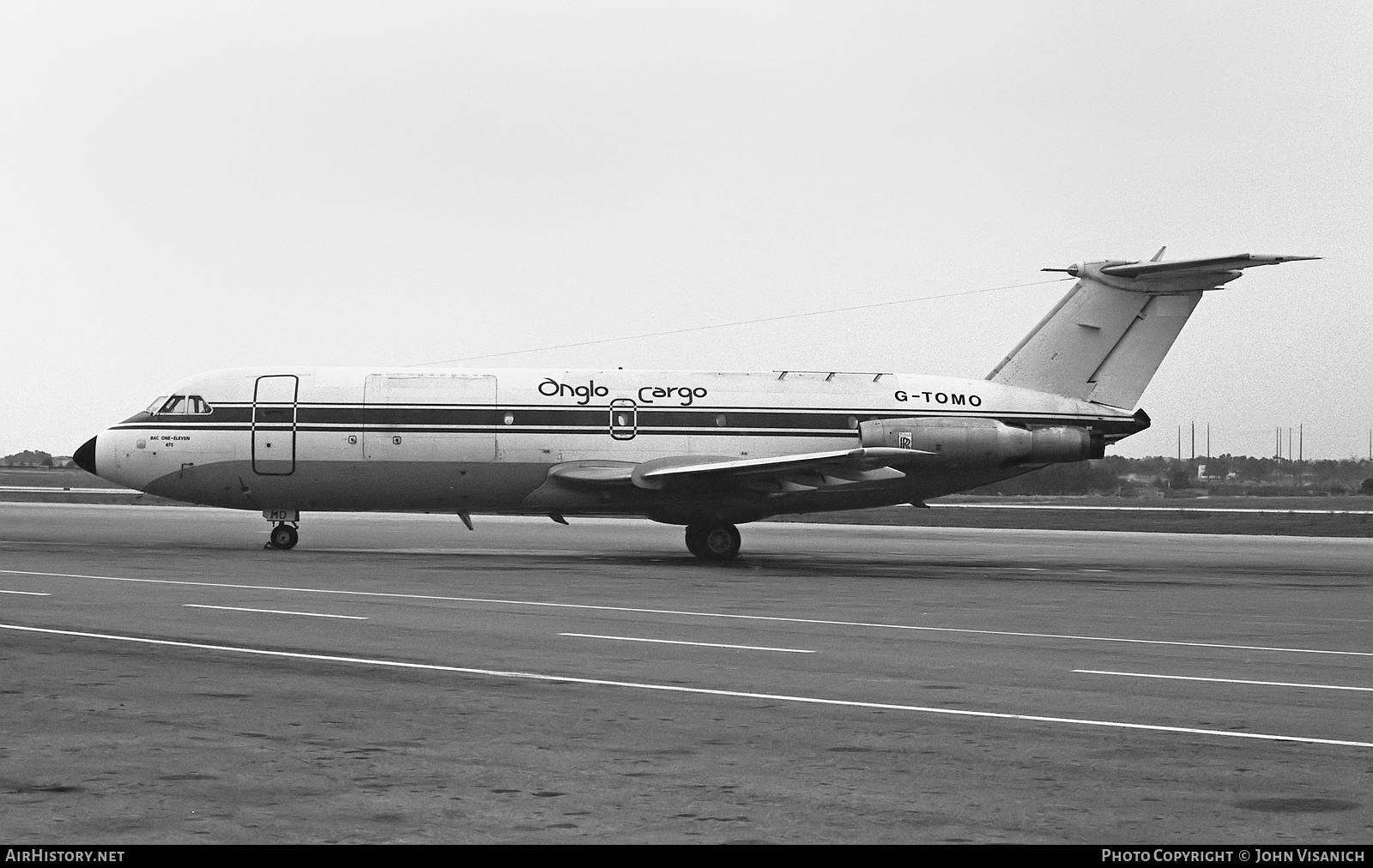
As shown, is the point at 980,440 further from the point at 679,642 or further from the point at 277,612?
the point at 277,612

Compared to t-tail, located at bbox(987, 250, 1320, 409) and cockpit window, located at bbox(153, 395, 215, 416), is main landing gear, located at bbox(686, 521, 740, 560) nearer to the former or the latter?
t-tail, located at bbox(987, 250, 1320, 409)

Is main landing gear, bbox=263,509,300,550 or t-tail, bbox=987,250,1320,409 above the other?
t-tail, bbox=987,250,1320,409

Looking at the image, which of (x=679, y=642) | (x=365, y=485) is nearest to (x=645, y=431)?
(x=365, y=485)

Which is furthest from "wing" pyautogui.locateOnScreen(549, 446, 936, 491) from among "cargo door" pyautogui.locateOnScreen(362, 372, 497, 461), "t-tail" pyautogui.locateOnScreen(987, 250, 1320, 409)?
"t-tail" pyautogui.locateOnScreen(987, 250, 1320, 409)

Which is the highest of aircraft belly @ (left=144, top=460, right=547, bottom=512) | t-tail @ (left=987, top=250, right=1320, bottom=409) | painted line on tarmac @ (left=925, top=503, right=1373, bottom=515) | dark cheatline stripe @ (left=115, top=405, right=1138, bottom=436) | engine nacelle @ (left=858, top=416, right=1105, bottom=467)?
t-tail @ (left=987, top=250, right=1320, bottom=409)

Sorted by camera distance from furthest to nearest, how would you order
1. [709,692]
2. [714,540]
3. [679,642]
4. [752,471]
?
[714,540] < [752,471] < [679,642] < [709,692]

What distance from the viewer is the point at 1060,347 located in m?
32.5

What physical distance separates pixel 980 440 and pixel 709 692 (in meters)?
20.4

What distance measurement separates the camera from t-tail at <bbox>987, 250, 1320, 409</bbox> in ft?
106

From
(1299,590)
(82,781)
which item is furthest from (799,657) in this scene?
(1299,590)

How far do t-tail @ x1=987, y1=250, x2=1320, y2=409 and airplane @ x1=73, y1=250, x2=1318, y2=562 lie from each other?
38 mm

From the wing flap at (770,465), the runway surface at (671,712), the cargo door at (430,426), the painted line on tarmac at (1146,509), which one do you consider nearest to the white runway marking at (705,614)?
the runway surface at (671,712)

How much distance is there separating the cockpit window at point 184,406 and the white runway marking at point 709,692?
1709 cm

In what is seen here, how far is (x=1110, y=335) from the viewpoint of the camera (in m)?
32.3
